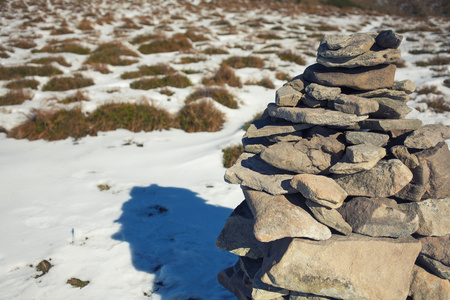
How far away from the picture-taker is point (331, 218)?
2.45 m

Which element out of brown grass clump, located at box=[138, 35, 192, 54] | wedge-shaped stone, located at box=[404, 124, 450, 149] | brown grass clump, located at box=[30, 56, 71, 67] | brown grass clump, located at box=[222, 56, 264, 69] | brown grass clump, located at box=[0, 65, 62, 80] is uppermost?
wedge-shaped stone, located at box=[404, 124, 450, 149]

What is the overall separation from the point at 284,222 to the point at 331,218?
375mm

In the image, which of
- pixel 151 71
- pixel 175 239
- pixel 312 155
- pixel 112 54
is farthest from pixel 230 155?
pixel 112 54

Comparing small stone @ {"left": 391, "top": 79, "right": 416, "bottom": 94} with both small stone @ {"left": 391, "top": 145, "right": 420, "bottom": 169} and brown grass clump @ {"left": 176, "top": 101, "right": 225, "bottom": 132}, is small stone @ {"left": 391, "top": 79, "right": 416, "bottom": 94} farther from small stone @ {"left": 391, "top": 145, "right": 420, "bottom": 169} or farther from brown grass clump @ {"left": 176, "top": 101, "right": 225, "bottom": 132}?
brown grass clump @ {"left": 176, "top": 101, "right": 225, "bottom": 132}

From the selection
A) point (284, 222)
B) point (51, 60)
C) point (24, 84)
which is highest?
point (284, 222)

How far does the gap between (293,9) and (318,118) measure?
3104cm

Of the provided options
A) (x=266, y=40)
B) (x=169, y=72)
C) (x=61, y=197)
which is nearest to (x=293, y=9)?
(x=266, y=40)

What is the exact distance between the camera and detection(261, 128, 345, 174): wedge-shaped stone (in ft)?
9.25

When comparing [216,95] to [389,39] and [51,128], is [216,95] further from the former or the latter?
[389,39]

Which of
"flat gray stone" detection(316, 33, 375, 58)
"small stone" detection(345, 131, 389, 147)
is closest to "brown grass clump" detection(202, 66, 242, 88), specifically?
"flat gray stone" detection(316, 33, 375, 58)

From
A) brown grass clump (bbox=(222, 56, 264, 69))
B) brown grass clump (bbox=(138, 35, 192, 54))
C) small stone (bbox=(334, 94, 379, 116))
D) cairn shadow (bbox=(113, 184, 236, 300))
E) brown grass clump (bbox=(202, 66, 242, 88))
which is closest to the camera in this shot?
small stone (bbox=(334, 94, 379, 116))

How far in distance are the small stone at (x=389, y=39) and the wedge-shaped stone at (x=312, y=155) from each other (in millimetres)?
872

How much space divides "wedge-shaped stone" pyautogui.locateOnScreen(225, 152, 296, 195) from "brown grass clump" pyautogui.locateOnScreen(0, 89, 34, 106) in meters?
8.84

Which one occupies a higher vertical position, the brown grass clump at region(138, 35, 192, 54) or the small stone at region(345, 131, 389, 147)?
the small stone at region(345, 131, 389, 147)
